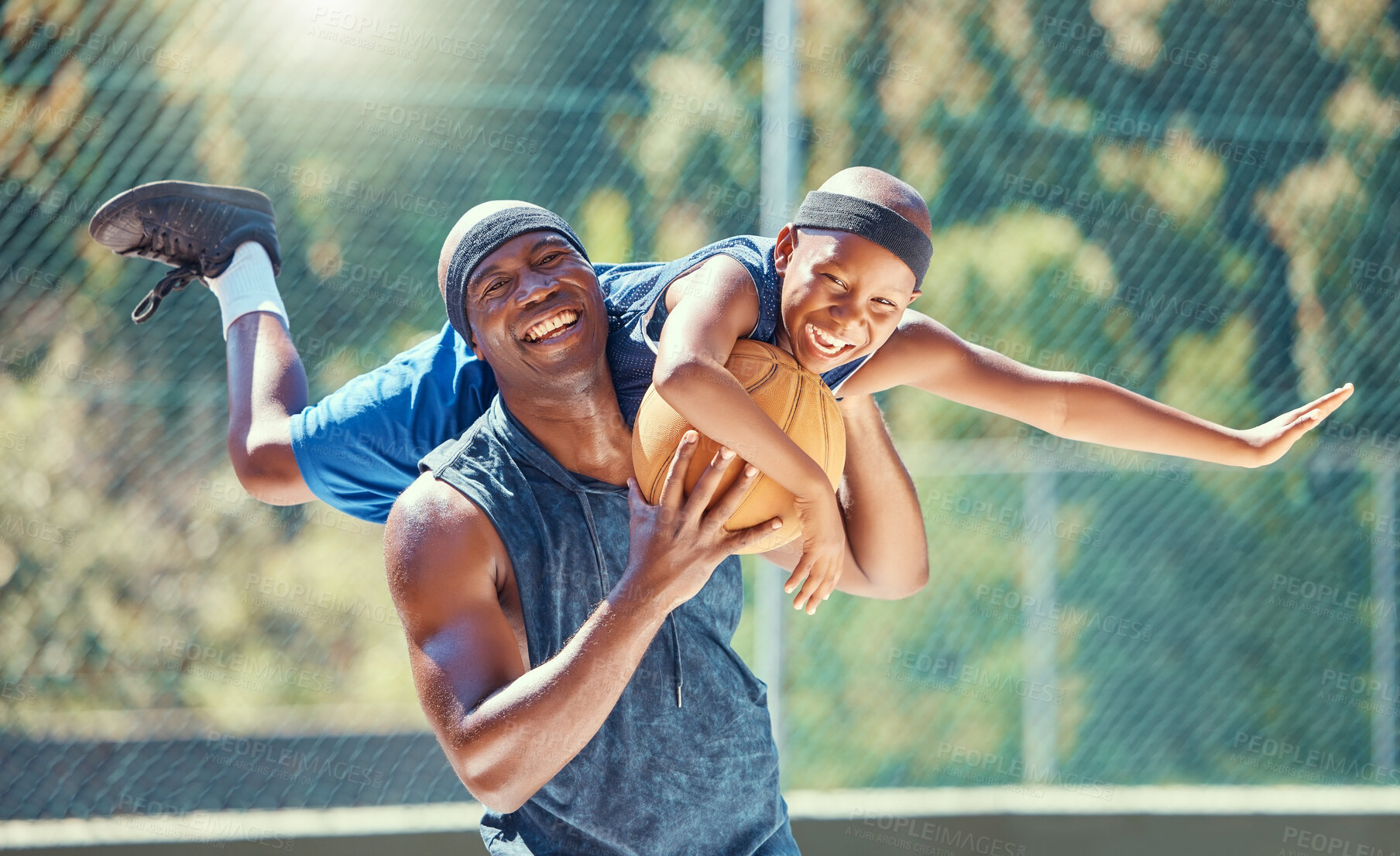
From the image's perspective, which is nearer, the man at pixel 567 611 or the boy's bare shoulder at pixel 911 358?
the man at pixel 567 611

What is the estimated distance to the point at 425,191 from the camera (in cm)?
551

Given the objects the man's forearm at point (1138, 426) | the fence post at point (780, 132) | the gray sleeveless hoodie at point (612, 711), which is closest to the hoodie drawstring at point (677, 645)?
the gray sleeveless hoodie at point (612, 711)

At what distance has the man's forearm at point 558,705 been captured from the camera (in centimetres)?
194

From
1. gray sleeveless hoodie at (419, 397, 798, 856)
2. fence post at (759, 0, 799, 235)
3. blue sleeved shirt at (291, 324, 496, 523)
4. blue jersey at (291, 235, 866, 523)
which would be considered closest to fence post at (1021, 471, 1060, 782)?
fence post at (759, 0, 799, 235)

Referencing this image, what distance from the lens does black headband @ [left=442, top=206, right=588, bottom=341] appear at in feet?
7.72

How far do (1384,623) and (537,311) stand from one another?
192 inches

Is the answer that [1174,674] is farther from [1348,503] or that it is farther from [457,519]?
[457,519]

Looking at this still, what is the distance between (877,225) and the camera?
2.42 m

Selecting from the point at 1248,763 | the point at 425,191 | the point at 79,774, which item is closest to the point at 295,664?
the point at 79,774

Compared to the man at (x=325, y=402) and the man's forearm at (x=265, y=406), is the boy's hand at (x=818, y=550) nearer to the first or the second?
the man at (x=325, y=402)

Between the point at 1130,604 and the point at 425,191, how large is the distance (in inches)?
145

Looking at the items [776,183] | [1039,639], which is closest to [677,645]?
[776,183]

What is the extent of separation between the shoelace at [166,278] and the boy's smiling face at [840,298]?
2051 mm

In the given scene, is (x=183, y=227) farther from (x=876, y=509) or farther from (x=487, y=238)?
(x=876, y=509)
